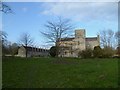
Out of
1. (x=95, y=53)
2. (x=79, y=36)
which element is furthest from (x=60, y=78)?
(x=79, y=36)

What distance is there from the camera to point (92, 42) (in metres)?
107

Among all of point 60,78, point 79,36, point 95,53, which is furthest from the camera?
point 79,36

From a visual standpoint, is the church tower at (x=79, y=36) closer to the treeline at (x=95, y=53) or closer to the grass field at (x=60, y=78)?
the treeline at (x=95, y=53)

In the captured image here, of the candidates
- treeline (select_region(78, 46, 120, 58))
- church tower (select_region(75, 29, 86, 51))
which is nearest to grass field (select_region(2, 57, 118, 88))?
treeline (select_region(78, 46, 120, 58))

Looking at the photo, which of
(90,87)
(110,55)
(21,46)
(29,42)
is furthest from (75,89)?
(21,46)

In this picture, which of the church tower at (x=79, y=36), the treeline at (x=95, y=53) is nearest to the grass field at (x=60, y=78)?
the treeline at (x=95, y=53)

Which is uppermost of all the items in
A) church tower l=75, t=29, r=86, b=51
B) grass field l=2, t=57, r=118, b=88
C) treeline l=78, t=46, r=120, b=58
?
church tower l=75, t=29, r=86, b=51

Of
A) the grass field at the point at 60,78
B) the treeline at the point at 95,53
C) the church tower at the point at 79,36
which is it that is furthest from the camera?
the church tower at the point at 79,36

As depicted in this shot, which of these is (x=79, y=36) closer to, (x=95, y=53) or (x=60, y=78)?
(x=95, y=53)

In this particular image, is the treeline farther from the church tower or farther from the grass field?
the grass field

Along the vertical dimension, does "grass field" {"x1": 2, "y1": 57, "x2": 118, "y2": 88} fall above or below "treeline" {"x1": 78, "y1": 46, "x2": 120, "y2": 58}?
below

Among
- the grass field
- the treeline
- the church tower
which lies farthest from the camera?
the church tower

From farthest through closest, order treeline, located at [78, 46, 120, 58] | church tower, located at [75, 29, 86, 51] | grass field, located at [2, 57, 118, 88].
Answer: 1. church tower, located at [75, 29, 86, 51]
2. treeline, located at [78, 46, 120, 58]
3. grass field, located at [2, 57, 118, 88]

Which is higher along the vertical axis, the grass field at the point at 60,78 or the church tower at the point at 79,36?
the church tower at the point at 79,36
